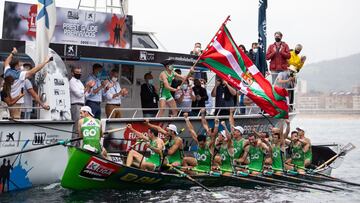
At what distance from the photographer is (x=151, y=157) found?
20031 millimetres

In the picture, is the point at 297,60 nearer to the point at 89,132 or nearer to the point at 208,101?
the point at 208,101

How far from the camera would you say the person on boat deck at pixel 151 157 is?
64.5 feet

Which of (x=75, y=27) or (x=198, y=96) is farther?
(x=198, y=96)

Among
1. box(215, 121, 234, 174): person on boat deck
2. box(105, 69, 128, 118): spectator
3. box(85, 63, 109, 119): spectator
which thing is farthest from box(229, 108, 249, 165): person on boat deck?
box(85, 63, 109, 119): spectator

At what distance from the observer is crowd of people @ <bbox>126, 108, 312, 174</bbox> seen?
1990cm

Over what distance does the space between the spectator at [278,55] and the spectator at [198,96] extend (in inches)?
109

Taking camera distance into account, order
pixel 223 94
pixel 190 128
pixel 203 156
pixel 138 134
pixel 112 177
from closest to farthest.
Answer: pixel 112 177
pixel 138 134
pixel 203 156
pixel 190 128
pixel 223 94

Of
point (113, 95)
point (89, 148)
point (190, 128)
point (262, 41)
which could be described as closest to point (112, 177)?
point (89, 148)

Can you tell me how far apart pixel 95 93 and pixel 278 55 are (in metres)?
6.50

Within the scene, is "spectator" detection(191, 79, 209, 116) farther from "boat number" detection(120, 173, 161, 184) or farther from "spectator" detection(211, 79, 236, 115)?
"boat number" detection(120, 173, 161, 184)

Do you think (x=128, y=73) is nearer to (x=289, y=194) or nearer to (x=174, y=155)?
(x=174, y=155)

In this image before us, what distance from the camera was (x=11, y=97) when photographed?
1862 centimetres

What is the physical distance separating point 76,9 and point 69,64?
60.4 inches

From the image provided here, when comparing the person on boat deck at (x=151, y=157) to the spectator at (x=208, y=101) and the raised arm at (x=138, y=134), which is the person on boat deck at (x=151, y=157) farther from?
the spectator at (x=208, y=101)
